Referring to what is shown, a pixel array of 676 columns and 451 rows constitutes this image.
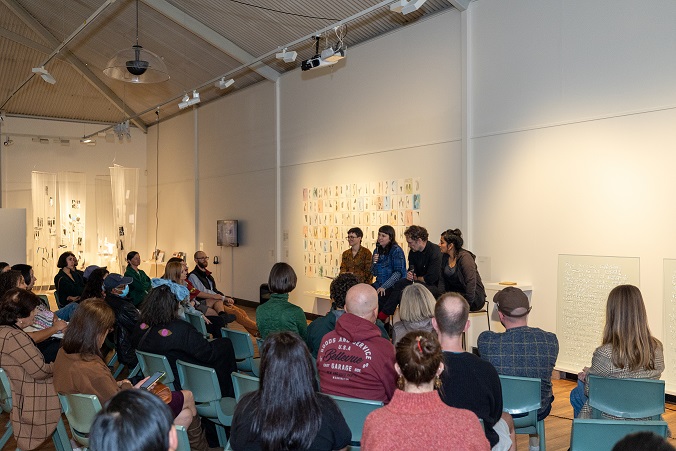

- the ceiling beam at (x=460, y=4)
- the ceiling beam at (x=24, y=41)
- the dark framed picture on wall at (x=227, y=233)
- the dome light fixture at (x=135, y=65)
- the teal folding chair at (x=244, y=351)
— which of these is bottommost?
the teal folding chair at (x=244, y=351)

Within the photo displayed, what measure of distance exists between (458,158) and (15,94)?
1183cm

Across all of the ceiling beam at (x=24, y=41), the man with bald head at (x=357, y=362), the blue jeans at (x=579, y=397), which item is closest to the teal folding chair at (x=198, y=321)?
the man with bald head at (x=357, y=362)

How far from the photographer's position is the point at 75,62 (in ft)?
46.3

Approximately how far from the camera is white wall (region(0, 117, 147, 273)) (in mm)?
15859

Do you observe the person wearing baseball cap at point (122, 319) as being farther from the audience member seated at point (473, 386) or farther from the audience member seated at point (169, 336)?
the audience member seated at point (473, 386)

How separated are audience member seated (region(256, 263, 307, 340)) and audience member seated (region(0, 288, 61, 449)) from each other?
157 centimetres

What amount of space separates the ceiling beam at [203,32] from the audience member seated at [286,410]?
8712 mm

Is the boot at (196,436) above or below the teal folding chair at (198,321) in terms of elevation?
below

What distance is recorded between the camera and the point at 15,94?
15062 millimetres

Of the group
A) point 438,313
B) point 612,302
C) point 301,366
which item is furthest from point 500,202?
point 301,366

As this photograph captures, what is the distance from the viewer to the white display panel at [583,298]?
612cm

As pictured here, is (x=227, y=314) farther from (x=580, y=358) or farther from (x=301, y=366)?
(x=301, y=366)

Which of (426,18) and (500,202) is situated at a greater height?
(426,18)

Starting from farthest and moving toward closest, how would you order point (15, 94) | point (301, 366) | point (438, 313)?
point (15, 94) → point (438, 313) → point (301, 366)
